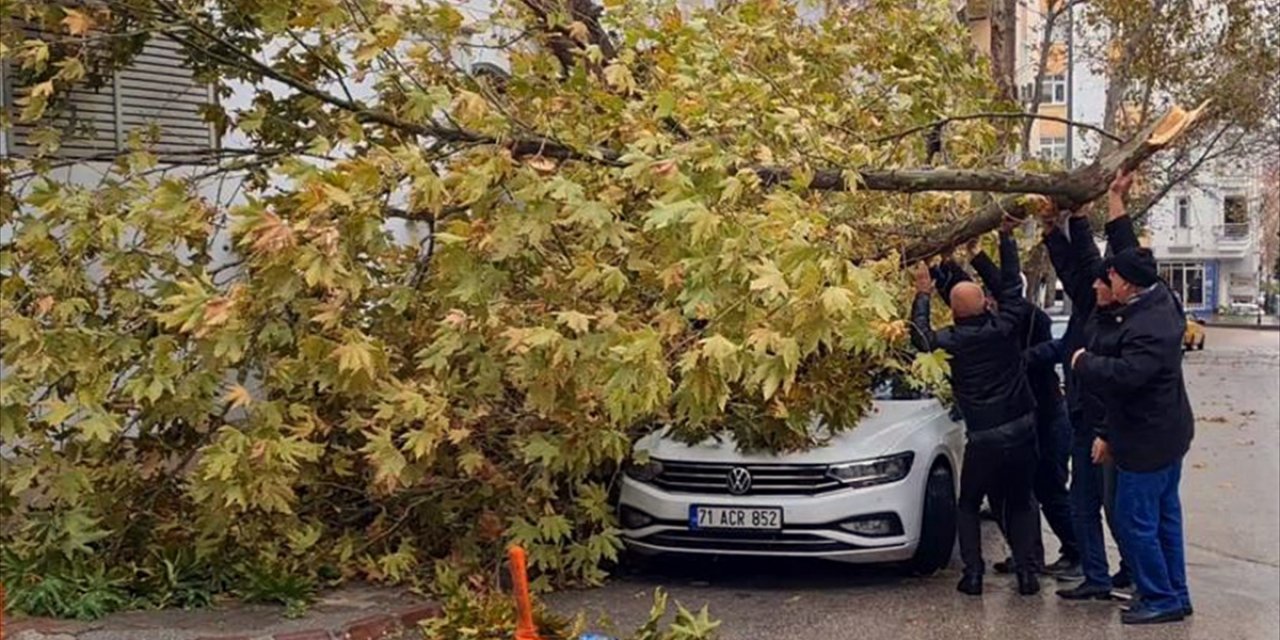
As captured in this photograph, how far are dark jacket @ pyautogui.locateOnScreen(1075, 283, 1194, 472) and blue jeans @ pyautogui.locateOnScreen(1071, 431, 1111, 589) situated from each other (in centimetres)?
64

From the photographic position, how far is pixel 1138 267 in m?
6.59

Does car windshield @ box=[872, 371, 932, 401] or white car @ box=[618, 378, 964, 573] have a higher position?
car windshield @ box=[872, 371, 932, 401]

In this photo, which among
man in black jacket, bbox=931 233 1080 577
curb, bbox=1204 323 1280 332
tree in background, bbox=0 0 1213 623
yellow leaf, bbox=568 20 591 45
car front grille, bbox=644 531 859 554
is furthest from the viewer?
curb, bbox=1204 323 1280 332

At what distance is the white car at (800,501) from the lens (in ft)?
24.2

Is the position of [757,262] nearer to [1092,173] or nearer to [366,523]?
[1092,173]

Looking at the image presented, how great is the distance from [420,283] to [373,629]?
5.60ft

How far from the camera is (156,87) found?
34.0 ft

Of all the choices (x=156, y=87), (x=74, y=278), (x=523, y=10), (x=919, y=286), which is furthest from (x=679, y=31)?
(x=156, y=87)

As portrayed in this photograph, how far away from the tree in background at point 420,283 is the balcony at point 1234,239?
5867 centimetres

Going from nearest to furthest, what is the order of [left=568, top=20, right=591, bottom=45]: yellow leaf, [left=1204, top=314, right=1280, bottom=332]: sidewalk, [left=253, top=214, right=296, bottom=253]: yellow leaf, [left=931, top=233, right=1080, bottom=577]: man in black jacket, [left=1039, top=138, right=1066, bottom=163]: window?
[left=253, top=214, right=296, bottom=253]: yellow leaf
[left=568, top=20, right=591, bottom=45]: yellow leaf
[left=931, top=233, right=1080, bottom=577]: man in black jacket
[left=1039, top=138, right=1066, bottom=163]: window
[left=1204, top=314, right=1280, bottom=332]: sidewalk

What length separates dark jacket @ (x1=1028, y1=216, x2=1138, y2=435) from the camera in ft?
23.4

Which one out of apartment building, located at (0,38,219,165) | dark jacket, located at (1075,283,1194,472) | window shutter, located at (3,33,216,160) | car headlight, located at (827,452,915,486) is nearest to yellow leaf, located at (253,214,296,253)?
apartment building, located at (0,38,219,165)

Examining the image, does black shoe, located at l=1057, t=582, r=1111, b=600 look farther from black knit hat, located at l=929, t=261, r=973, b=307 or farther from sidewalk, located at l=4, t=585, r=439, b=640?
sidewalk, located at l=4, t=585, r=439, b=640

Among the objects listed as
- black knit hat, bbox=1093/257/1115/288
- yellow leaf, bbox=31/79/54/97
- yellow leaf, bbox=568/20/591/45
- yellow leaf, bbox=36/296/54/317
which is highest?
yellow leaf, bbox=568/20/591/45
